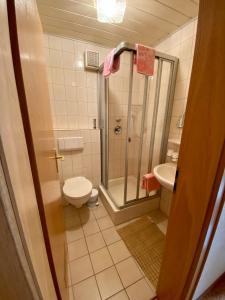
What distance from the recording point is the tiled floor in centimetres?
107

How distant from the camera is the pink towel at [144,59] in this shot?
1243mm

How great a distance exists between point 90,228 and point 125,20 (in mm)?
2488

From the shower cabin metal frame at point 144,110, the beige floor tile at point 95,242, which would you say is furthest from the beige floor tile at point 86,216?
the shower cabin metal frame at point 144,110

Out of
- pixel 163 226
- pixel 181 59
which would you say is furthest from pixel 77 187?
pixel 181 59

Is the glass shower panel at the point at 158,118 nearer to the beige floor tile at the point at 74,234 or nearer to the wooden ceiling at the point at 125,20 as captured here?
the wooden ceiling at the point at 125,20

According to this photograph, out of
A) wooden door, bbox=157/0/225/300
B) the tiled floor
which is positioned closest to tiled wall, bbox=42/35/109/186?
the tiled floor

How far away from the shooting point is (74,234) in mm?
1588

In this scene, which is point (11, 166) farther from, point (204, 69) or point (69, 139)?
point (69, 139)

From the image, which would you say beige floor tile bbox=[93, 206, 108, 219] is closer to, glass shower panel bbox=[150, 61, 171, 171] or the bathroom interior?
the bathroom interior

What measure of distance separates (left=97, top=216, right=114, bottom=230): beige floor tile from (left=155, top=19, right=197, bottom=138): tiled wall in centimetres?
143

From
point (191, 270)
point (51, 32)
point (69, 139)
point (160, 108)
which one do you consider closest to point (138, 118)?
point (160, 108)

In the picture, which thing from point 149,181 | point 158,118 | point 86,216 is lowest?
point 86,216

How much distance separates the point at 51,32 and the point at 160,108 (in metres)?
Answer: 1.72

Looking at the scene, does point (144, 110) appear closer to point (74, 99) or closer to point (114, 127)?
point (114, 127)
